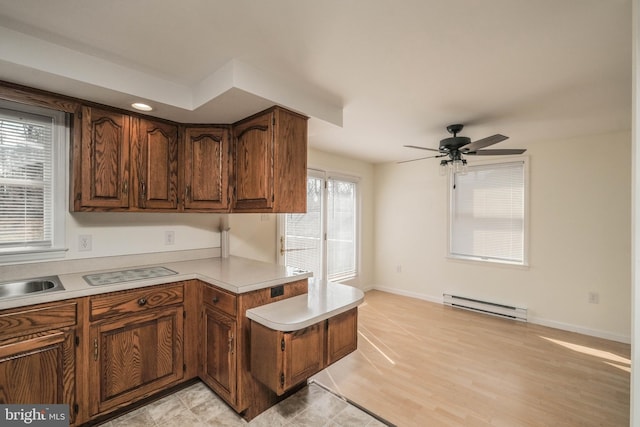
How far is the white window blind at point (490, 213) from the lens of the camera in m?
3.90

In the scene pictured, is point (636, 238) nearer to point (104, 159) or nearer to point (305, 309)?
point (305, 309)

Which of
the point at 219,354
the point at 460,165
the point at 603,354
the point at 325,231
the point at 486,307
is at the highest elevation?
the point at 460,165

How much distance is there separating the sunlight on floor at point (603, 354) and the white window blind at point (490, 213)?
3.45ft

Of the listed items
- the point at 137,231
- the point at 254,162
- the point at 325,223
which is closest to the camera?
the point at 254,162

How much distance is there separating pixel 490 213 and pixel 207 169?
12.6 feet

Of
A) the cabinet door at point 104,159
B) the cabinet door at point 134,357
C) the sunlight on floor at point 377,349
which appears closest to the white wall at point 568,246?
the sunlight on floor at point 377,349

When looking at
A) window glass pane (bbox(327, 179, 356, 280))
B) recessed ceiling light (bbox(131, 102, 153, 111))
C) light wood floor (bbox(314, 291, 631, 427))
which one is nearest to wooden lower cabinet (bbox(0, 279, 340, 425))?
light wood floor (bbox(314, 291, 631, 427))

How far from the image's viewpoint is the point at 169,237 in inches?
106

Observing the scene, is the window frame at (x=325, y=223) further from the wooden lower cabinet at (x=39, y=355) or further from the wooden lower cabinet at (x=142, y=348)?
the wooden lower cabinet at (x=39, y=355)

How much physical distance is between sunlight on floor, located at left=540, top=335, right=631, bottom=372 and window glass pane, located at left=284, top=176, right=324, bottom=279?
117 inches

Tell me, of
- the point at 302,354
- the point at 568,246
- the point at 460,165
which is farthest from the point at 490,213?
the point at 302,354

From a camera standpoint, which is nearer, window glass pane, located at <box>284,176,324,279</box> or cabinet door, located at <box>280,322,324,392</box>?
cabinet door, located at <box>280,322,324,392</box>

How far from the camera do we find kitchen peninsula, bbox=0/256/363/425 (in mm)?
1623

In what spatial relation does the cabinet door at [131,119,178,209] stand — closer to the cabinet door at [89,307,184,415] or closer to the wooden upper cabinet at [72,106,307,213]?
the wooden upper cabinet at [72,106,307,213]
